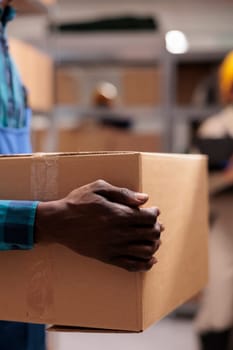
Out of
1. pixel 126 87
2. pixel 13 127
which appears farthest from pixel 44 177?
pixel 126 87

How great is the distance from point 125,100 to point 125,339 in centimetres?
165

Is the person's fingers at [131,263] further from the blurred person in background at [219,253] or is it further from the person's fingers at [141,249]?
the blurred person in background at [219,253]

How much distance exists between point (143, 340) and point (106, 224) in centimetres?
270

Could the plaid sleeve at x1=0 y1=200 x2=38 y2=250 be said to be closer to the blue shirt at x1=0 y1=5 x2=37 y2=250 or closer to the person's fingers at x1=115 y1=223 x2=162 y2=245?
the blue shirt at x1=0 y1=5 x2=37 y2=250

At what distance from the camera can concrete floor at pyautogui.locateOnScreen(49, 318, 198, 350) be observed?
3.27 m

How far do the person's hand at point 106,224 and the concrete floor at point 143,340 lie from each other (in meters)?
2.38

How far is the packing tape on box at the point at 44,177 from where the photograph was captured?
0.95m

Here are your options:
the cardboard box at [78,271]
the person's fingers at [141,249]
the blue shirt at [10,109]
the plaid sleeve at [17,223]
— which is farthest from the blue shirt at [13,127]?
the person's fingers at [141,249]

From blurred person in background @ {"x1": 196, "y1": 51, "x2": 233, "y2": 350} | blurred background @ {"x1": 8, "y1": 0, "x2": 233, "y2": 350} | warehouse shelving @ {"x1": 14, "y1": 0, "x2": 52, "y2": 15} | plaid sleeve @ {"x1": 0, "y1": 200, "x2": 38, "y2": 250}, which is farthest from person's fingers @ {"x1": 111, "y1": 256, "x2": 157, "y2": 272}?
blurred background @ {"x1": 8, "y1": 0, "x2": 233, "y2": 350}

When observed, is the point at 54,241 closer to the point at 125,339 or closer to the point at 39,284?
the point at 39,284

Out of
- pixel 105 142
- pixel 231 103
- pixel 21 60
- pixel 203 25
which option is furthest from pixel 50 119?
pixel 203 25

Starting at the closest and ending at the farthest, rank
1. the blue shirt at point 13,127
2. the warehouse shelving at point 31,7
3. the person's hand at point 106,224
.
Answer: the person's hand at point 106,224
the blue shirt at point 13,127
the warehouse shelving at point 31,7

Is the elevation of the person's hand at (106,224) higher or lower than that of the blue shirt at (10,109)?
lower

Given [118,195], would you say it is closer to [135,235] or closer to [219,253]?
[135,235]
